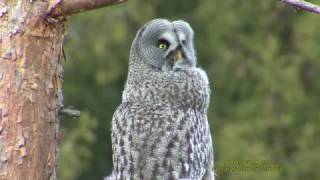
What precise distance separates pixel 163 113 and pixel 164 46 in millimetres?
498

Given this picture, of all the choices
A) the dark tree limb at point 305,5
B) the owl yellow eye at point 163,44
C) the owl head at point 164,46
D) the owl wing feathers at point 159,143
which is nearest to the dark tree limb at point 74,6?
the dark tree limb at point 305,5

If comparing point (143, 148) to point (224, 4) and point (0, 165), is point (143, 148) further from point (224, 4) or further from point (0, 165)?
point (224, 4)

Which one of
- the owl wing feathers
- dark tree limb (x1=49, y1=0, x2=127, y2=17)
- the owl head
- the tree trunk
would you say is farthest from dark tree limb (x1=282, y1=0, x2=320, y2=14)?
the owl head

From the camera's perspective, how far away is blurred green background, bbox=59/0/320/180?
10.4 m

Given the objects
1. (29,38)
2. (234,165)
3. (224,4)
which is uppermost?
Answer: (224,4)

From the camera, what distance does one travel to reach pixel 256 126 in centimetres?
1072

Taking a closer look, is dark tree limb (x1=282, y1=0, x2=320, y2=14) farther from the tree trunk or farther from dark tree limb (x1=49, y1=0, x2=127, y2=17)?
the tree trunk

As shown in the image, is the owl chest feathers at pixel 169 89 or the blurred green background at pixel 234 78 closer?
the owl chest feathers at pixel 169 89

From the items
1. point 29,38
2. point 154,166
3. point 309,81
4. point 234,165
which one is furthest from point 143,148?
point 309,81

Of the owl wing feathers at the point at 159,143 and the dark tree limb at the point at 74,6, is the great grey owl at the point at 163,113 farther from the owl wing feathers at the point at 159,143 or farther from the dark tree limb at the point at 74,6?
the dark tree limb at the point at 74,6

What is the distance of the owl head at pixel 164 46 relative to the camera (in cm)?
555

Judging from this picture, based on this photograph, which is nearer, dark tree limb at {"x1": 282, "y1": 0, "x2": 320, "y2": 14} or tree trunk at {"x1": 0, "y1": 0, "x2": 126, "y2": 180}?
dark tree limb at {"x1": 282, "y1": 0, "x2": 320, "y2": 14}

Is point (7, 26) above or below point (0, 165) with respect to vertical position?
above

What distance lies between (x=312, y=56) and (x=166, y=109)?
5.39m
